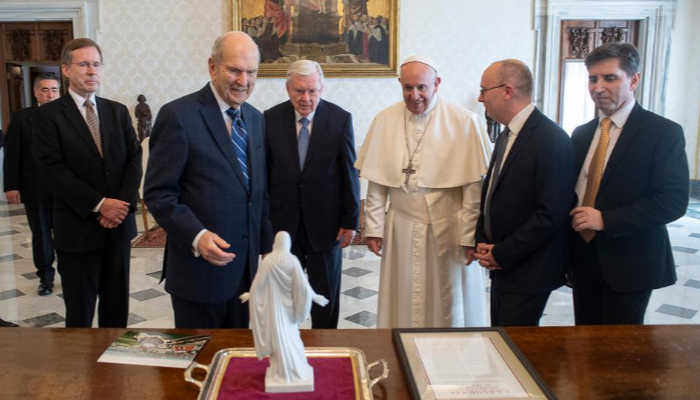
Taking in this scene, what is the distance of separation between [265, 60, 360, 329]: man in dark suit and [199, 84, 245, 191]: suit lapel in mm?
1004

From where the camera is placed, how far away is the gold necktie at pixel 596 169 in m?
2.45

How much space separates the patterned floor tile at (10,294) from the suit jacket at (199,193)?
3.26 meters

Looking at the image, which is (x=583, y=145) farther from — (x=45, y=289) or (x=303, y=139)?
(x=45, y=289)

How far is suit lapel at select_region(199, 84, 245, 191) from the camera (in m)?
2.31

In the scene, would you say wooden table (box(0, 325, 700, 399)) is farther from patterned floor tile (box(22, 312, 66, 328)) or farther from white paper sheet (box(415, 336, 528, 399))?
patterned floor tile (box(22, 312, 66, 328))

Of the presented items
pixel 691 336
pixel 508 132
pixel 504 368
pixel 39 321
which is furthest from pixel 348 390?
pixel 39 321

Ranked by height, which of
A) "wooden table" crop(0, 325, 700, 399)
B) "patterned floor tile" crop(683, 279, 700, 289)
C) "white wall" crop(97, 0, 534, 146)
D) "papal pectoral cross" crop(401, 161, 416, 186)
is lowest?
"patterned floor tile" crop(683, 279, 700, 289)

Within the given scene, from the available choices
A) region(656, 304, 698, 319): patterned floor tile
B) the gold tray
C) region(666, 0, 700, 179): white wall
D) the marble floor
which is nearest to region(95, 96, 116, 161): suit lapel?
the marble floor

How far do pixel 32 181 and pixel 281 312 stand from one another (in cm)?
420

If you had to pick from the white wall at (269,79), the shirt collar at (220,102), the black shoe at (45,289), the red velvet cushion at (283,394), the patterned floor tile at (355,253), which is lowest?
the patterned floor tile at (355,253)

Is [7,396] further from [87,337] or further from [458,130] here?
[458,130]

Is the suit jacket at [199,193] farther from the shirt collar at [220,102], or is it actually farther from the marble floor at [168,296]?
the marble floor at [168,296]

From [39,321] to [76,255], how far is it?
1536mm

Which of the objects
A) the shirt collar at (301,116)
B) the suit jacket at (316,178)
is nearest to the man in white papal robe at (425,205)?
the suit jacket at (316,178)
